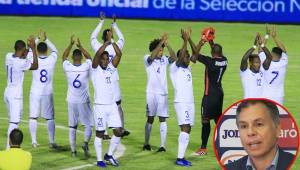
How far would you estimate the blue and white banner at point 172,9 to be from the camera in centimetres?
3622

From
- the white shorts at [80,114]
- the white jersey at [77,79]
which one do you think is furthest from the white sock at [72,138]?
the white jersey at [77,79]

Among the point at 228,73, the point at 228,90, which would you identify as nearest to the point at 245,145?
the point at 228,90

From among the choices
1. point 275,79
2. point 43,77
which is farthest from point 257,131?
point 275,79

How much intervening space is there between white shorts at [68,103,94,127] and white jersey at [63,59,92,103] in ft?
0.33

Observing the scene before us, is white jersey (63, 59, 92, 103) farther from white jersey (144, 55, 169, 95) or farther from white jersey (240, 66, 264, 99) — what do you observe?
white jersey (240, 66, 264, 99)

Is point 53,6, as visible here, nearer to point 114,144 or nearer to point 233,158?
point 114,144

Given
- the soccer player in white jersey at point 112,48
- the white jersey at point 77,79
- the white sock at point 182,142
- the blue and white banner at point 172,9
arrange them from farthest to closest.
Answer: the blue and white banner at point 172,9 < the soccer player in white jersey at point 112,48 < the white jersey at point 77,79 < the white sock at point 182,142

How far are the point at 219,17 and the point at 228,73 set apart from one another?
33.2ft

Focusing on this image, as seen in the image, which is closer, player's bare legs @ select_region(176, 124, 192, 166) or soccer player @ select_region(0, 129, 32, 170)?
soccer player @ select_region(0, 129, 32, 170)

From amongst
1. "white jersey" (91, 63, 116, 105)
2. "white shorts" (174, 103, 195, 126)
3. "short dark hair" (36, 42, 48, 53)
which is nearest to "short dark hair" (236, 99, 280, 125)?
"white jersey" (91, 63, 116, 105)

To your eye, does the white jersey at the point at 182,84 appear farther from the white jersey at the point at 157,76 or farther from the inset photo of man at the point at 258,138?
the inset photo of man at the point at 258,138

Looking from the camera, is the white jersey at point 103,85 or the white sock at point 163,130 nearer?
the white jersey at point 103,85

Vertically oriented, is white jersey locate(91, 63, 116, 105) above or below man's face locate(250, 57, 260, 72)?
below

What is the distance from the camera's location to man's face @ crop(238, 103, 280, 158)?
9.33 ft
